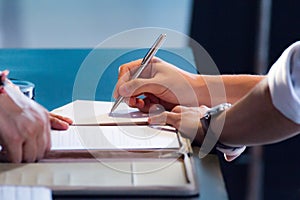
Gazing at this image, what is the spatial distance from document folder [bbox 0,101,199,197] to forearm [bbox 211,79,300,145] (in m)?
0.08

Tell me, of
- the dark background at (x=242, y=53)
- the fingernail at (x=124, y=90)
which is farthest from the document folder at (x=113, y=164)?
the dark background at (x=242, y=53)

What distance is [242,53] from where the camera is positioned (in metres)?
2.62

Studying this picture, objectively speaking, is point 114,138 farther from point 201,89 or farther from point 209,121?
point 201,89

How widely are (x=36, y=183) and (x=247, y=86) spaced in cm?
57

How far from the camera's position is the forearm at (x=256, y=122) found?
2.90ft

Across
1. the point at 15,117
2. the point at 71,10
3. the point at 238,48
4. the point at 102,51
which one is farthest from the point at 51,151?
the point at 71,10

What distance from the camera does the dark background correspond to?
259 cm

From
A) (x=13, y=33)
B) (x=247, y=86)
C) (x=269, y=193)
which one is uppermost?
(x=247, y=86)

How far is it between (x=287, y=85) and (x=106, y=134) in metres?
0.31

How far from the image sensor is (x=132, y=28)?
3.02 m

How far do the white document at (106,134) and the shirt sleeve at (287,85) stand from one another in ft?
0.55

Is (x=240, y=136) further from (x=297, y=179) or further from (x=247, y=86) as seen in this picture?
(x=297, y=179)

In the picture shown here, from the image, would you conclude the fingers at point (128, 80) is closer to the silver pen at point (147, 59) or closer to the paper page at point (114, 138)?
the silver pen at point (147, 59)

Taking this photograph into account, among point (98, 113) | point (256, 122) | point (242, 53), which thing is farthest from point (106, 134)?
point (242, 53)
